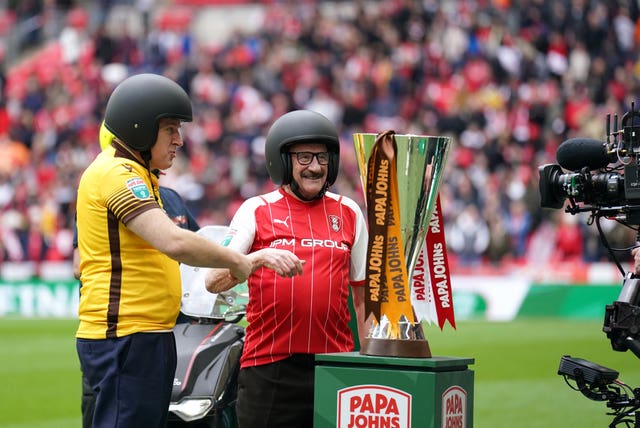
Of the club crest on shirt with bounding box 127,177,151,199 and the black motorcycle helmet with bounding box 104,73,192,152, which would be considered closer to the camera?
the club crest on shirt with bounding box 127,177,151,199

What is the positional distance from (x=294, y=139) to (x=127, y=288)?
3.75 feet

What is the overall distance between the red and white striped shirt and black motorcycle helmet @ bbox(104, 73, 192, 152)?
2.01 ft

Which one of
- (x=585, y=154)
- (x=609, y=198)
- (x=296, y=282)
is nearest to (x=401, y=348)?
(x=296, y=282)

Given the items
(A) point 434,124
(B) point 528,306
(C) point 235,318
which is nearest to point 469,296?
(B) point 528,306

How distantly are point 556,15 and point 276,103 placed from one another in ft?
19.9

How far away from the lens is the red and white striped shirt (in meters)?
5.41

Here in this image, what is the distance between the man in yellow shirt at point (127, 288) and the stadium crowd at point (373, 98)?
14033 millimetres

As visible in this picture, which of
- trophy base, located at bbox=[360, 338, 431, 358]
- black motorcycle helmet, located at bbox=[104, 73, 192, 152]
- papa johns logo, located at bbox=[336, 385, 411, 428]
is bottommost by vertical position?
papa johns logo, located at bbox=[336, 385, 411, 428]

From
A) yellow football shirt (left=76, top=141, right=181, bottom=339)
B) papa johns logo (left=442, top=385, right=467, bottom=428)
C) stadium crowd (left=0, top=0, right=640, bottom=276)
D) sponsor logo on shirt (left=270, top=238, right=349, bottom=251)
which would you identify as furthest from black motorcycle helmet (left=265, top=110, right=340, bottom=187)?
stadium crowd (left=0, top=0, right=640, bottom=276)

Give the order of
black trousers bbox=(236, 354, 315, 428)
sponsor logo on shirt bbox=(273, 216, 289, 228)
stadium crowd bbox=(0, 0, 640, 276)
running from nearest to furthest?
1. black trousers bbox=(236, 354, 315, 428)
2. sponsor logo on shirt bbox=(273, 216, 289, 228)
3. stadium crowd bbox=(0, 0, 640, 276)

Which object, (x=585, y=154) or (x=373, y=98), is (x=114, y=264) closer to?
(x=585, y=154)

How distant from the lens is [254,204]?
18.2 ft

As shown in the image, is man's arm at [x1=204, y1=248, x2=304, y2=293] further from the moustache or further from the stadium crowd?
the stadium crowd

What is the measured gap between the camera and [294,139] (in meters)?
5.57
